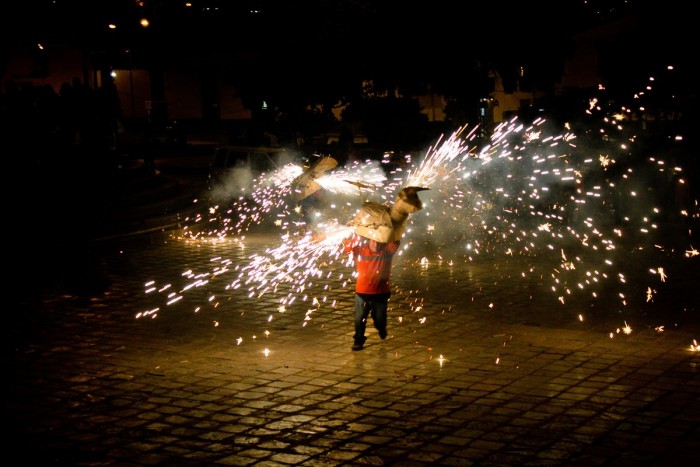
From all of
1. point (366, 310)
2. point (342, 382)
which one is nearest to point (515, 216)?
point (366, 310)

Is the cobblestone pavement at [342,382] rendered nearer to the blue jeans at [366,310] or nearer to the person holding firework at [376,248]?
the blue jeans at [366,310]

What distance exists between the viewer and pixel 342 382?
791 centimetres

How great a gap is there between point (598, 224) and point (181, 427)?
12258 mm

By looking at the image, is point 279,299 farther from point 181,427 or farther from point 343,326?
point 181,427

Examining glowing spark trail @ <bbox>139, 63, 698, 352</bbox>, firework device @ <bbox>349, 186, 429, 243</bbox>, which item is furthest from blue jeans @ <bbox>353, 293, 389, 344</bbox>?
glowing spark trail @ <bbox>139, 63, 698, 352</bbox>

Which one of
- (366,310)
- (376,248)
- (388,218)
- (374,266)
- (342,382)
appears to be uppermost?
(388,218)

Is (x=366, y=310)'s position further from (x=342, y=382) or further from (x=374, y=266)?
(x=342, y=382)

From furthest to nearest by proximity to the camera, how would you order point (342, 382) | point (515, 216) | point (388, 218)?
1. point (515, 216)
2. point (388, 218)
3. point (342, 382)

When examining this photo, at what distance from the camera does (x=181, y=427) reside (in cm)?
683

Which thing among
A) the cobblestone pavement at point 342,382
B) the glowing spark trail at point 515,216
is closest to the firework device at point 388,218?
the cobblestone pavement at point 342,382

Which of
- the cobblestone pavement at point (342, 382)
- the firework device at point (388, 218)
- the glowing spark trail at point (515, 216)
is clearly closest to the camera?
the cobblestone pavement at point (342, 382)

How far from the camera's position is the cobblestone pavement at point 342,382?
631cm

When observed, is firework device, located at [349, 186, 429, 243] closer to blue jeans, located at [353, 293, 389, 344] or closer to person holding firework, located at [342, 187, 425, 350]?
person holding firework, located at [342, 187, 425, 350]

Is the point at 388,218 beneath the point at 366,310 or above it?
above
